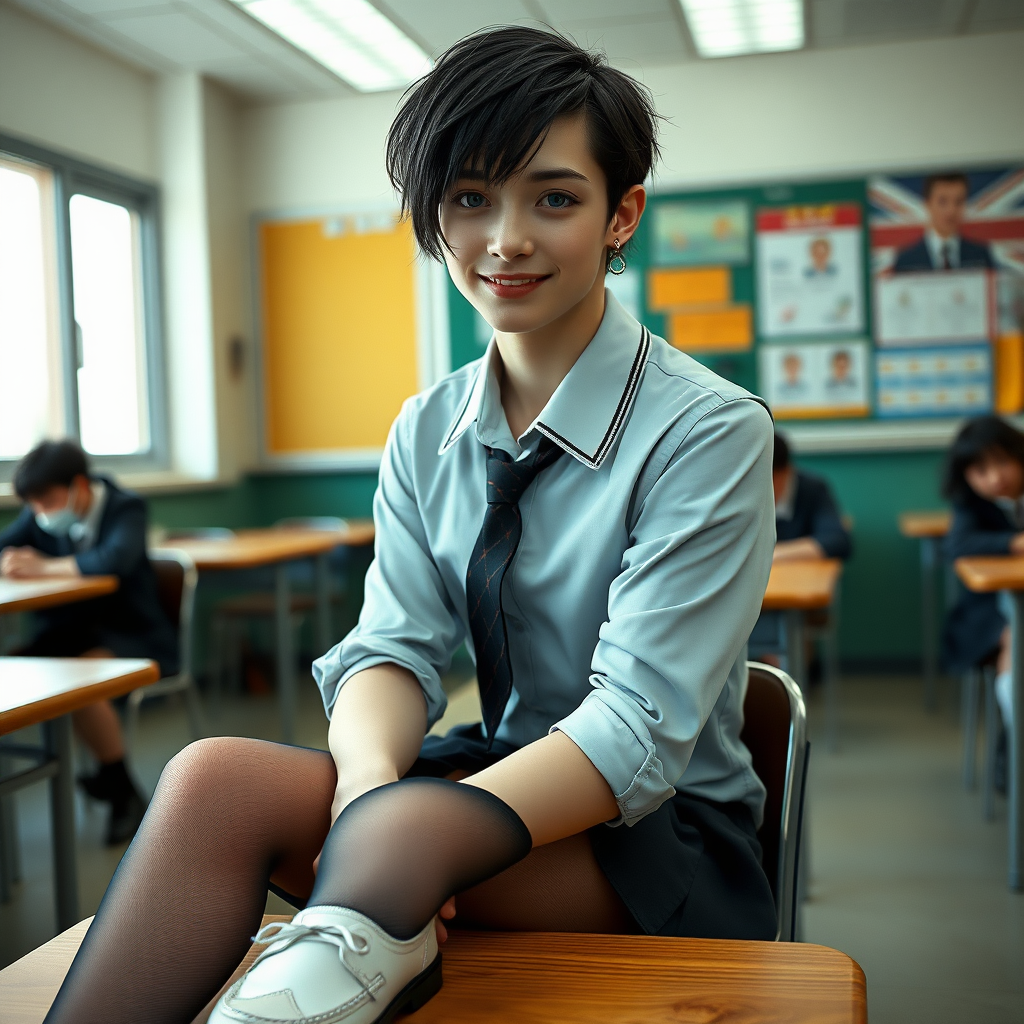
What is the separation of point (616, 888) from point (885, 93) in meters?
4.77

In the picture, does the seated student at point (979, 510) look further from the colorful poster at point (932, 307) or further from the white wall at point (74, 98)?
the white wall at point (74, 98)

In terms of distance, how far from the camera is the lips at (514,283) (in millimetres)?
956

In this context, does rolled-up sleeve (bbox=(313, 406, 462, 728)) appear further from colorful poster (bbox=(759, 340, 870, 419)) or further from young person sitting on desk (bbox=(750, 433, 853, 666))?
colorful poster (bbox=(759, 340, 870, 419))

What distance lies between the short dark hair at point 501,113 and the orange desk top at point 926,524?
127 inches

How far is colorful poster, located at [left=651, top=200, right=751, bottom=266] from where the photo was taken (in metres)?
4.91

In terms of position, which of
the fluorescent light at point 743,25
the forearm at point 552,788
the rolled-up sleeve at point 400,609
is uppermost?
the fluorescent light at point 743,25

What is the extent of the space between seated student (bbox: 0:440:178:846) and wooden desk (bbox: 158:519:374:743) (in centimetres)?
38

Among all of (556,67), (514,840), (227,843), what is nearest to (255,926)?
(227,843)

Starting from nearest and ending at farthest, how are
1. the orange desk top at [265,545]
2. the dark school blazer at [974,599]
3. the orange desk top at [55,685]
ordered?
the orange desk top at [55,685] < the dark school blazer at [974,599] < the orange desk top at [265,545]

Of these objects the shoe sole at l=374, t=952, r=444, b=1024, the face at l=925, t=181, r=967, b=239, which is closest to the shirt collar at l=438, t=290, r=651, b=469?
the shoe sole at l=374, t=952, r=444, b=1024

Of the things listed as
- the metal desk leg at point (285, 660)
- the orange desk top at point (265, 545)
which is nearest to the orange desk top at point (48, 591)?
the orange desk top at point (265, 545)

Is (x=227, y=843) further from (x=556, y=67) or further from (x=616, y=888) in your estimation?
(x=556, y=67)

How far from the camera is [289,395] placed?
5.52m

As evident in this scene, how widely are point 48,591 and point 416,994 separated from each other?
2.46 m
